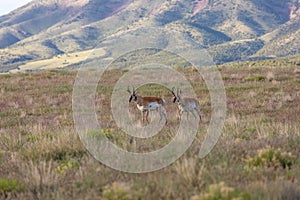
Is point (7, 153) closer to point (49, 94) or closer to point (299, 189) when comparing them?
point (299, 189)

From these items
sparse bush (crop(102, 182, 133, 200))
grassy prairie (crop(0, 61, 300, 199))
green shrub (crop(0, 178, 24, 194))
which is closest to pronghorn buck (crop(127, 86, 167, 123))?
grassy prairie (crop(0, 61, 300, 199))

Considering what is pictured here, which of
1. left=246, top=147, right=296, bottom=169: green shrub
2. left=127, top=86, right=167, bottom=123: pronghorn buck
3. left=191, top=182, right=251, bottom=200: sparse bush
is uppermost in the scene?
left=191, top=182, right=251, bottom=200: sparse bush

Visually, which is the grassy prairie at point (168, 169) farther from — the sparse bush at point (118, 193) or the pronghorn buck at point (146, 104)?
the pronghorn buck at point (146, 104)

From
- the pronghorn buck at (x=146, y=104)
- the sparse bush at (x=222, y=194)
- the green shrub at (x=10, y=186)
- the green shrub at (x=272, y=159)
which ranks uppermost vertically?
the sparse bush at (x=222, y=194)

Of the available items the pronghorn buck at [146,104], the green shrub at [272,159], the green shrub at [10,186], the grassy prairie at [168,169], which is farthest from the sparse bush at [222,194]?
the pronghorn buck at [146,104]

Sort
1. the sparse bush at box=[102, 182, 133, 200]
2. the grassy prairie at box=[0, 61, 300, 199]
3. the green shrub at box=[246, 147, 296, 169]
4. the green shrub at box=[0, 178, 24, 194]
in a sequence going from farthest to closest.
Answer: the green shrub at box=[246, 147, 296, 169] < the green shrub at box=[0, 178, 24, 194] < the grassy prairie at box=[0, 61, 300, 199] < the sparse bush at box=[102, 182, 133, 200]

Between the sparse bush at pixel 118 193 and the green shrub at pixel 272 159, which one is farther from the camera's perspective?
the green shrub at pixel 272 159

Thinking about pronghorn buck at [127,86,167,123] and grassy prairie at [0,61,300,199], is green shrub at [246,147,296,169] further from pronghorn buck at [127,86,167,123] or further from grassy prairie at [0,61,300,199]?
pronghorn buck at [127,86,167,123]

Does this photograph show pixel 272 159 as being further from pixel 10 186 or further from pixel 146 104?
pixel 146 104

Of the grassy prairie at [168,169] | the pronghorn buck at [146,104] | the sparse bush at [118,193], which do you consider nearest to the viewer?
the sparse bush at [118,193]

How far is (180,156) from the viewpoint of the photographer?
7863 millimetres

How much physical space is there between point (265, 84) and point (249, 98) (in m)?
5.31

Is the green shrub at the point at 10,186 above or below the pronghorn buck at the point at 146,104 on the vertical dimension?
above

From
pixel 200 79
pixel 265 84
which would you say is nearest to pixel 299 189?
pixel 265 84
